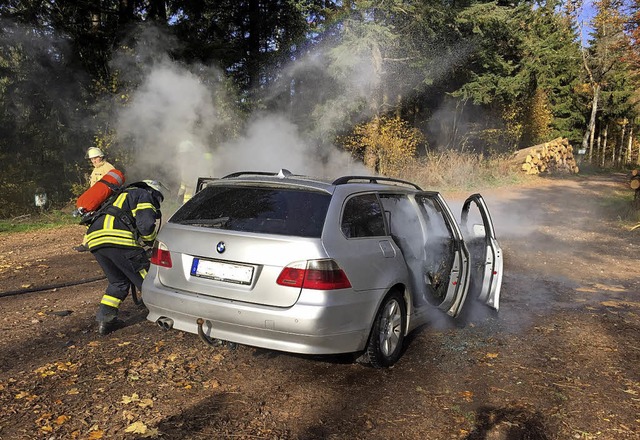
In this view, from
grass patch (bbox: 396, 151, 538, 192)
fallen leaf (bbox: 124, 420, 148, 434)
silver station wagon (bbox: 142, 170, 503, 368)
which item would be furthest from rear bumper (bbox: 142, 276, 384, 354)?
grass patch (bbox: 396, 151, 538, 192)

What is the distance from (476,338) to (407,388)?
4.76 feet

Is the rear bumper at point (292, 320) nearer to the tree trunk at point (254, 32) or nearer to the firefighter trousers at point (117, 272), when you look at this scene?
the firefighter trousers at point (117, 272)

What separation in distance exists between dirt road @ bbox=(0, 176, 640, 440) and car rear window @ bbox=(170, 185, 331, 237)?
1.11 metres

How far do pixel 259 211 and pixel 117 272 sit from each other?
1.73 m

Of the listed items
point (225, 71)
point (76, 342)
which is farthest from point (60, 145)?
point (76, 342)

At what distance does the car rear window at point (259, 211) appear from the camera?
3.60m

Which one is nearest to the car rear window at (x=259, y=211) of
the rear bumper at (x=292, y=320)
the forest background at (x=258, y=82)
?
the rear bumper at (x=292, y=320)

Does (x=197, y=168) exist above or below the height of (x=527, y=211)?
above

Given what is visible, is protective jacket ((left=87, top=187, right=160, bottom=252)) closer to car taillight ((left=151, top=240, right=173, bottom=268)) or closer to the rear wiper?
car taillight ((left=151, top=240, right=173, bottom=268))

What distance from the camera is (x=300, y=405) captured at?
132 inches

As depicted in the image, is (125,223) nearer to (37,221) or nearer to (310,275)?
(310,275)

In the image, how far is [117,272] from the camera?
4637 millimetres

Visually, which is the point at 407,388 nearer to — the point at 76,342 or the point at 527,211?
the point at 76,342

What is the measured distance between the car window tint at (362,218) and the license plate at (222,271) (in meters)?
0.76
